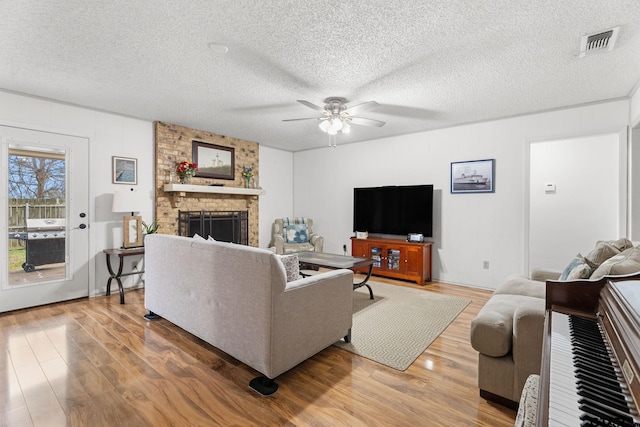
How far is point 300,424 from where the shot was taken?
1604 millimetres

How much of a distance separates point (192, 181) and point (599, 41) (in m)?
4.96

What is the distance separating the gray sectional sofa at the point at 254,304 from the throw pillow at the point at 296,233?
3.26 metres

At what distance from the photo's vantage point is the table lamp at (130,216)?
12.3 ft

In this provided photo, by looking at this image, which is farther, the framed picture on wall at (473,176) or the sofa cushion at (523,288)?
the framed picture on wall at (473,176)

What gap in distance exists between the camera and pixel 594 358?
0.90 meters

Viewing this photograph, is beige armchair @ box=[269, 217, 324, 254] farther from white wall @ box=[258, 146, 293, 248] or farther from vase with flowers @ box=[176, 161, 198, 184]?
vase with flowers @ box=[176, 161, 198, 184]

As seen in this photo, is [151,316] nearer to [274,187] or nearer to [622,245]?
[274,187]

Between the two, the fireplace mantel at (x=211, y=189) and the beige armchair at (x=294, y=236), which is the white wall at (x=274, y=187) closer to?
the beige armchair at (x=294, y=236)

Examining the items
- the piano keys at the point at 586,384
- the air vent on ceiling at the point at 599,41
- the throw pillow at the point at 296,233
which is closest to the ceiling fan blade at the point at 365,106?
the air vent on ceiling at the point at 599,41

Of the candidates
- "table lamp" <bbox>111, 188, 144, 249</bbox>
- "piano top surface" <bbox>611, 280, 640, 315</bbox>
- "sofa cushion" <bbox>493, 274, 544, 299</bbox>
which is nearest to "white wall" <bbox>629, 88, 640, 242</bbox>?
"sofa cushion" <bbox>493, 274, 544, 299</bbox>

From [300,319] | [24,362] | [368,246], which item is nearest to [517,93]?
[368,246]

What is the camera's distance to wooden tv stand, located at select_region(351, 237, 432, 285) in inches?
179

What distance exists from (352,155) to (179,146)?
299cm

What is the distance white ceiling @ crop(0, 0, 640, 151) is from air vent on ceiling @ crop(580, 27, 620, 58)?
5cm
